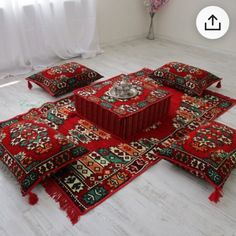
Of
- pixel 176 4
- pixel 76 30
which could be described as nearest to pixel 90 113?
pixel 76 30

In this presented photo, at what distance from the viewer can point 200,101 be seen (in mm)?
2645

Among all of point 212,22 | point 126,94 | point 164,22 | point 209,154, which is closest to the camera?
point 209,154

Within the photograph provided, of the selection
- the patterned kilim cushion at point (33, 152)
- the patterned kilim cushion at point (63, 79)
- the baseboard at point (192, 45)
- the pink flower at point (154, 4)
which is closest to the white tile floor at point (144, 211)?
the patterned kilim cushion at point (33, 152)

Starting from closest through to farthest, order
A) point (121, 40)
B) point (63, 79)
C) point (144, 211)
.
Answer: point (144, 211)
point (63, 79)
point (121, 40)

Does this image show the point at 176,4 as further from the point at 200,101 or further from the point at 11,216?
the point at 11,216

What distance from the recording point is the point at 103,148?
199 cm

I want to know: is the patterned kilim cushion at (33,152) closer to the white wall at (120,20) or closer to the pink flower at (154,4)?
the white wall at (120,20)

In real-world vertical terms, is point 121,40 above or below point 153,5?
below

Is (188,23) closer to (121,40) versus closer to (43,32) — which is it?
(121,40)

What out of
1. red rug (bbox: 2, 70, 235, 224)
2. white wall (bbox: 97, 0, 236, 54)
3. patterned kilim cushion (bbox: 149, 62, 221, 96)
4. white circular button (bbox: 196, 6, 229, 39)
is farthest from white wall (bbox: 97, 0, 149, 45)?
red rug (bbox: 2, 70, 235, 224)

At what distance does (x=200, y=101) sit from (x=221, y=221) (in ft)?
4.41

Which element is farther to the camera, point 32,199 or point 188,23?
point 188,23

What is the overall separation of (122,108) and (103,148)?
31 cm

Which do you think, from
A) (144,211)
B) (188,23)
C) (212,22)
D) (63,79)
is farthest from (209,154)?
(188,23)
